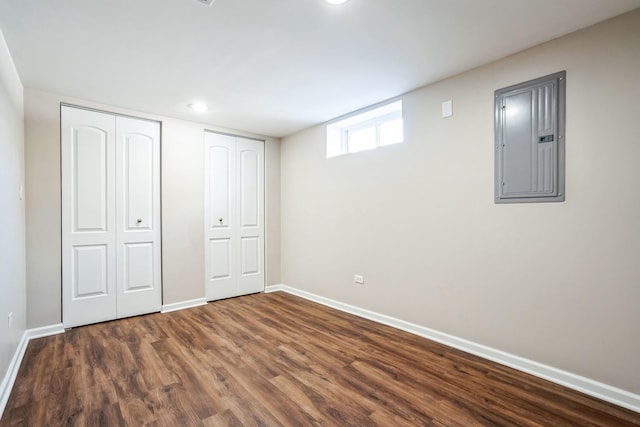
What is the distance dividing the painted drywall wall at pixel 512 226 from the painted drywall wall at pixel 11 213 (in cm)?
299

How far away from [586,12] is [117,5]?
2816 millimetres

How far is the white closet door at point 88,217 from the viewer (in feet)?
10.2

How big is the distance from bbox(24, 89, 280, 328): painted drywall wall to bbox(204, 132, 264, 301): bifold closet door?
0.41 ft

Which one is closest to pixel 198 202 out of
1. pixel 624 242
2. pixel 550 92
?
pixel 550 92

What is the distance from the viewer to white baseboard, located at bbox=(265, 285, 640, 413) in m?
1.85

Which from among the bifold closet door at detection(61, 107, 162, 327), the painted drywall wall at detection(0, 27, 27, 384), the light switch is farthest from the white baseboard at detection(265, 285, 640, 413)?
the painted drywall wall at detection(0, 27, 27, 384)

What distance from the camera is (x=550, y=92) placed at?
83.7 inches

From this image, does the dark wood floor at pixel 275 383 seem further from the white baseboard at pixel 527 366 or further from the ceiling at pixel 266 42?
the ceiling at pixel 266 42

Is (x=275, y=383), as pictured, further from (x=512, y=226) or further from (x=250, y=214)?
(x=250, y=214)

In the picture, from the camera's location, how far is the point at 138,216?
3.56m

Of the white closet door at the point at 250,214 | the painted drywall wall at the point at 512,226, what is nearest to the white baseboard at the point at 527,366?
the painted drywall wall at the point at 512,226

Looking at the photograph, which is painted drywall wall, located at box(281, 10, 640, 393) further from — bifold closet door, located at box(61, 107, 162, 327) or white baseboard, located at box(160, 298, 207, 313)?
bifold closet door, located at box(61, 107, 162, 327)

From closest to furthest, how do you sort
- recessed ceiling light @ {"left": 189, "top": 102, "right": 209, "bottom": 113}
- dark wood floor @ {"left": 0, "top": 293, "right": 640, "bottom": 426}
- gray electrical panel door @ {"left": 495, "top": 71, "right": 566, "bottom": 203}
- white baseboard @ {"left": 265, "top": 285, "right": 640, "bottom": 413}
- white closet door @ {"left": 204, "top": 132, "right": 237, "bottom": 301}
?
1. dark wood floor @ {"left": 0, "top": 293, "right": 640, "bottom": 426}
2. white baseboard @ {"left": 265, "top": 285, "right": 640, "bottom": 413}
3. gray electrical panel door @ {"left": 495, "top": 71, "right": 566, "bottom": 203}
4. recessed ceiling light @ {"left": 189, "top": 102, "right": 209, "bottom": 113}
5. white closet door @ {"left": 204, "top": 132, "right": 237, "bottom": 301}

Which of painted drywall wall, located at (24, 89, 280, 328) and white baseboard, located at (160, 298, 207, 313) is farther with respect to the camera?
white baseboard, located at (160, 298, 207, 313)
